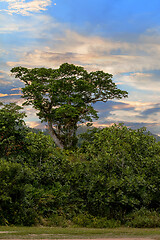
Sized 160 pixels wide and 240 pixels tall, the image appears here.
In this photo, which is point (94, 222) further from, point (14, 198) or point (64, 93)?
point (64, 93)

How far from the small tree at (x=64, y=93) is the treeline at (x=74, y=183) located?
22.3m

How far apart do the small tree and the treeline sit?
22340 mm

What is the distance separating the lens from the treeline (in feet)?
43.6

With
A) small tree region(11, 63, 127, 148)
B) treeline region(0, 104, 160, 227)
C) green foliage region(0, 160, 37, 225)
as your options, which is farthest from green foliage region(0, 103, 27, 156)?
small tree region(11, 63, 127, 148)

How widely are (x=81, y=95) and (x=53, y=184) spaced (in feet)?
86.3

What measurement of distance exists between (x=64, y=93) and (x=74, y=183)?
86.6 ft

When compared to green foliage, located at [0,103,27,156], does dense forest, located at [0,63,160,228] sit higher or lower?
lower

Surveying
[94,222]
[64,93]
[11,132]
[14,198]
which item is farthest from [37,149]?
[64,93]

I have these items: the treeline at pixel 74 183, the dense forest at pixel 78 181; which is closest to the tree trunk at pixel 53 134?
the dense forest at pixel 78 181

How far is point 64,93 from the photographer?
4100 centimetres

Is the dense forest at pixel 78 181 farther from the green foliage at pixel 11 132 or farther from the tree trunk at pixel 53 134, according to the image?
the tree trunk at pixel 53 134

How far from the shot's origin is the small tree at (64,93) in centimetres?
4022

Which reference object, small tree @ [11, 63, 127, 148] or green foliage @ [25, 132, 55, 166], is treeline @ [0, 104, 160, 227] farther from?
small tree @ [11, 63, 127, 148]

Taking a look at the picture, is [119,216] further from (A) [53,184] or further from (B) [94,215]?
(A) [53,184]
